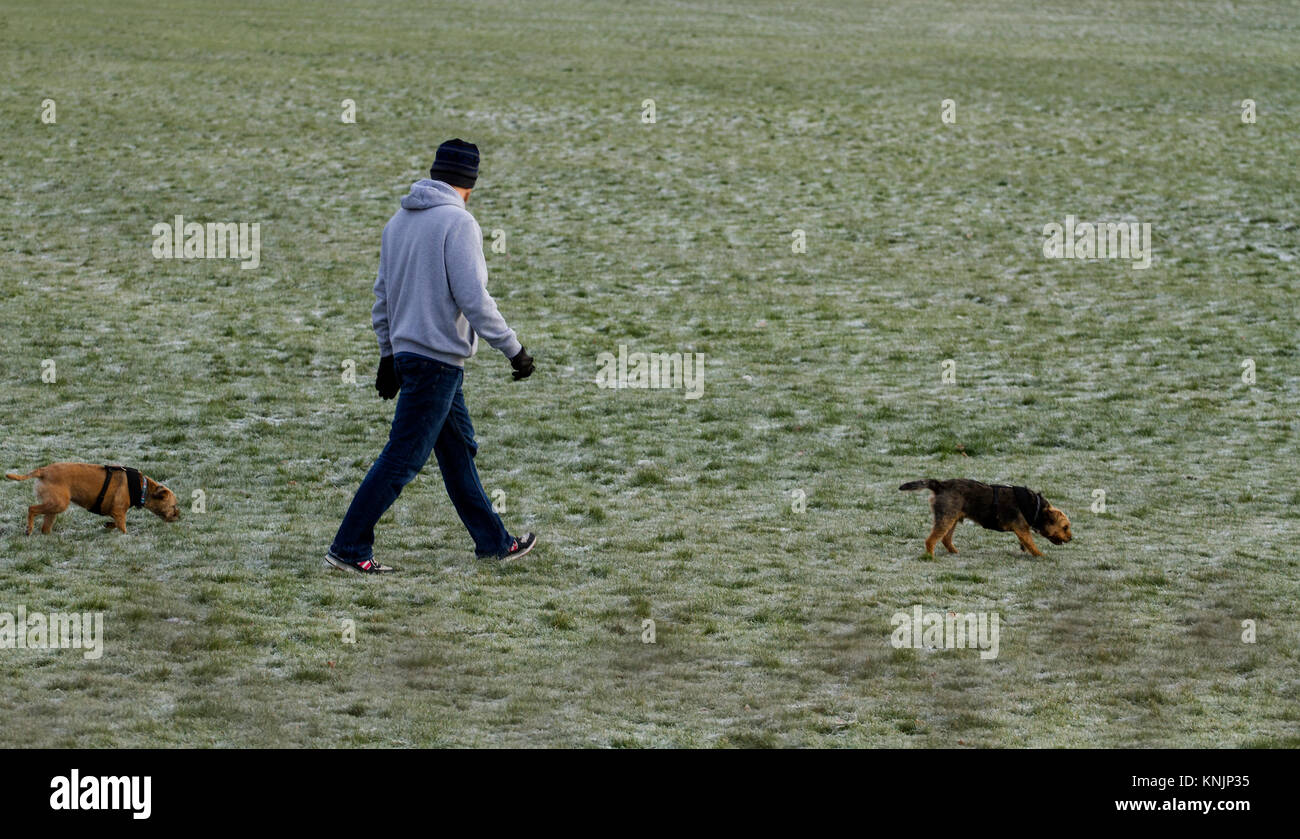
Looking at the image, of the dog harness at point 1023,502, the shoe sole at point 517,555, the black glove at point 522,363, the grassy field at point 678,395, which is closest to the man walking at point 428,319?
the black glove at point 522,363

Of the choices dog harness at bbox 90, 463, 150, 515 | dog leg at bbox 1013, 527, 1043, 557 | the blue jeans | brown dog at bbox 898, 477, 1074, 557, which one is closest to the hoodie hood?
the blue jeans

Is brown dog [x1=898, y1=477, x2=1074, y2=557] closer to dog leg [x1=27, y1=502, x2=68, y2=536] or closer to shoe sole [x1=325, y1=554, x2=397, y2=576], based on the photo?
shoe sole [x1=325, y1=554, x2=397, y2=576]

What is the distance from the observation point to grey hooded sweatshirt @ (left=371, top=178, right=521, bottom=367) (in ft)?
23.8

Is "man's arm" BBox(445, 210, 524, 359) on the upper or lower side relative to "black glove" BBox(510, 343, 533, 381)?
upper

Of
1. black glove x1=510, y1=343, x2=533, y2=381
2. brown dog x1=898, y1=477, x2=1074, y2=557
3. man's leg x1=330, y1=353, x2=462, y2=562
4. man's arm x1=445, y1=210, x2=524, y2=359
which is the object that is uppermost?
man's arm x1=445, y1=210, x2=524, y2=359

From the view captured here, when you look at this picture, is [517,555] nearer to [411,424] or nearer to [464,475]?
[464,475]

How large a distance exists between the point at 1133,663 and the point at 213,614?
4.23 m

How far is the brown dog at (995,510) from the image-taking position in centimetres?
828

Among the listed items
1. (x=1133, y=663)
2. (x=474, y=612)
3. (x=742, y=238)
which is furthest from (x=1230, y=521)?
(x=742, y=238)

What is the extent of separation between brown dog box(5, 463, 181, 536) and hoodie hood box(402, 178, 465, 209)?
235 centimetres

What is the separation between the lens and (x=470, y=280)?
723cm

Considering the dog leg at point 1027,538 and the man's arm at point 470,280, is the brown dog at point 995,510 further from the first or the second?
the man's arm at point 470,280

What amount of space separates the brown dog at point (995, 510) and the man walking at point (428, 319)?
8.27 ft

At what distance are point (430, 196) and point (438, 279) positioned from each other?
41 centimetres
